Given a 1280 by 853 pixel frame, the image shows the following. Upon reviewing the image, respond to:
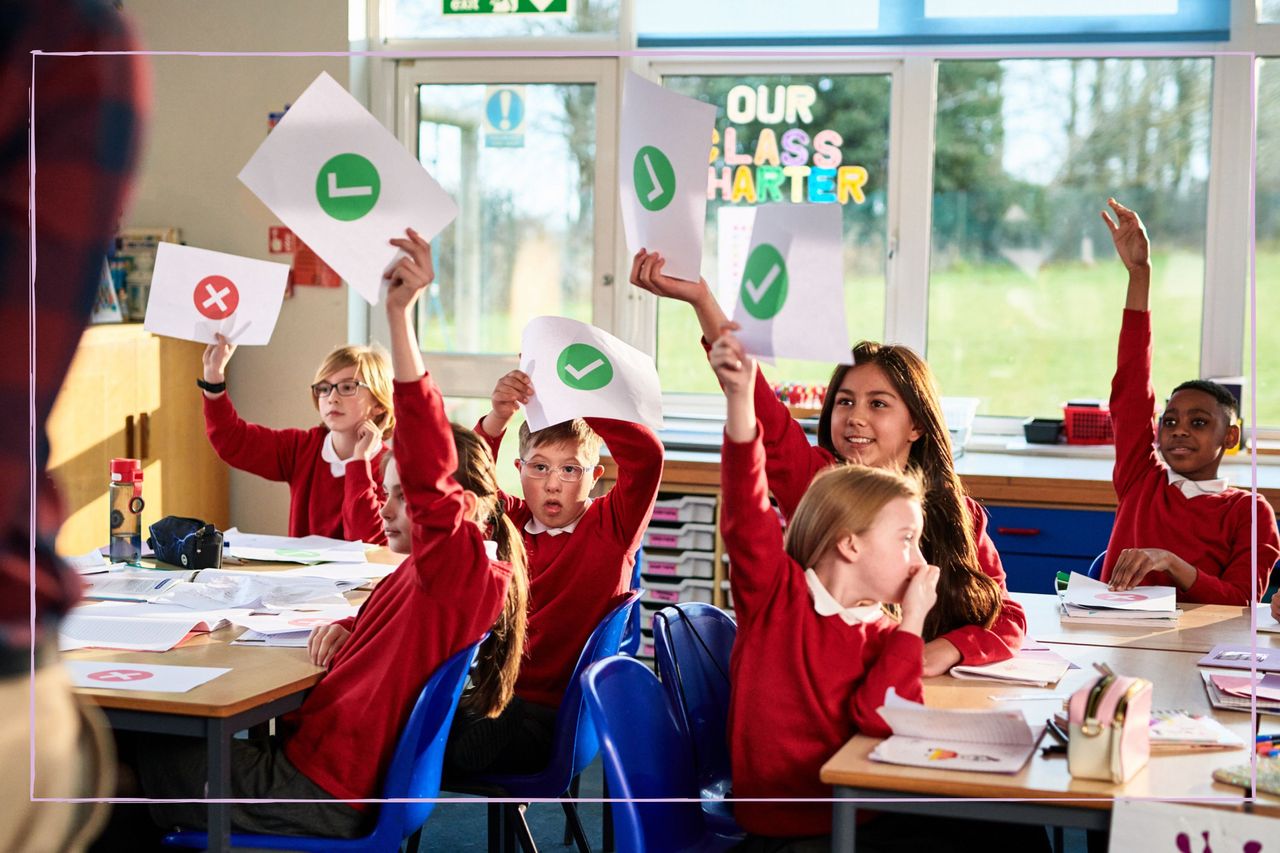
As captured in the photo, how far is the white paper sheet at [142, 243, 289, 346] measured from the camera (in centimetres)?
177

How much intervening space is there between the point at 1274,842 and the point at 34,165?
123 centimetres

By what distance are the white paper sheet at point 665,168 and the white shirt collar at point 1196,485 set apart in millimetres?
1736

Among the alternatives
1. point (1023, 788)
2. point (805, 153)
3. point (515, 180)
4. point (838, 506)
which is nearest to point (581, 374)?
point (838, 506)

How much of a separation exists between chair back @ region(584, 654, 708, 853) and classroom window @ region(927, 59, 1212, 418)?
103 inches

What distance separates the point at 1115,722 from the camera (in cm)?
137

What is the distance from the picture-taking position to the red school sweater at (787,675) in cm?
163

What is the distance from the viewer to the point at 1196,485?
2.73m

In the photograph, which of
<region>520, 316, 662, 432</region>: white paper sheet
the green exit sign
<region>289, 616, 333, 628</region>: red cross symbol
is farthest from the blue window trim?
<region>289, 616, 333, 628</region>: red cross symbol

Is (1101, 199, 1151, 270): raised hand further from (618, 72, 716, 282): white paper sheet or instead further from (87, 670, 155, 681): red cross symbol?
(87, 670, 155, 681): red cross symbol

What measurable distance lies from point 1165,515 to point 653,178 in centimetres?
181

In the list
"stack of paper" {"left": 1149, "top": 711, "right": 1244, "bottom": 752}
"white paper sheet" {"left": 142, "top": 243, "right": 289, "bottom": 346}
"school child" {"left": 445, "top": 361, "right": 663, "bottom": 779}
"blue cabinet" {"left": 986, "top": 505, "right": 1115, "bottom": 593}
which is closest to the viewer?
"stack of paper" {"left": 1149, "top": 711, "right": 1244, "bottom": 752}

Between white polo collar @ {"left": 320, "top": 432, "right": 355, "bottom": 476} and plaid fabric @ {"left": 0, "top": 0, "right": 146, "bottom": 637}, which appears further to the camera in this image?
white polo collar @ {"left": 320, "top": 432, "right": 355, "bottom": 476}

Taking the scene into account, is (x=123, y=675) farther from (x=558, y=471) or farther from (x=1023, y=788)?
(x=1023, y=788)

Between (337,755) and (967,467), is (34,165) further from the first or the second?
(967,467)
